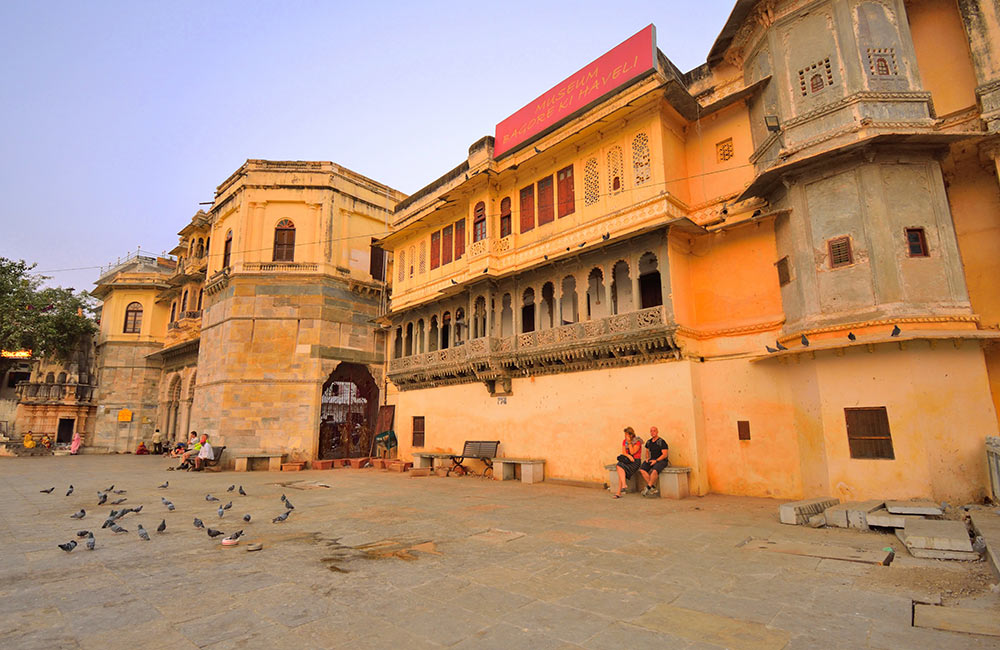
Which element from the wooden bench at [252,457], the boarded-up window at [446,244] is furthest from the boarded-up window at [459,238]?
the wooden bench at [252,457]

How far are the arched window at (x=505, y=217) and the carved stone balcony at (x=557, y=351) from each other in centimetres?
370

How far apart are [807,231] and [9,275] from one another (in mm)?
42662

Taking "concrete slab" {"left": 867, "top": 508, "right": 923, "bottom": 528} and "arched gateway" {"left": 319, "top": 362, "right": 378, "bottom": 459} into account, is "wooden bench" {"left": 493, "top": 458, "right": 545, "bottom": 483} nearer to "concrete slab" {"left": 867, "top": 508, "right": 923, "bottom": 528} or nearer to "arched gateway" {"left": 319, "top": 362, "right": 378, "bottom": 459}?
"concrete slab" {"left": 867, "top": 508, "right": 923, "bottom": 528}

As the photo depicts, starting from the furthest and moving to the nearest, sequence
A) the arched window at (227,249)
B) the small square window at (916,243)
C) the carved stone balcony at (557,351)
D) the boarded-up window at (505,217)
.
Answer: the arched window at (227,249) < the boarded-up window at (505,217) < the carved stone balcony at (557,351) < the small square window at (916,243)

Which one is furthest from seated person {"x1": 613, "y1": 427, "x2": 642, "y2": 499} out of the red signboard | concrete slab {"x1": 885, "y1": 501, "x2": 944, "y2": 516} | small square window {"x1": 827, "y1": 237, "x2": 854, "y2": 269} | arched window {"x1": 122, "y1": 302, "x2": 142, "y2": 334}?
arched window {"x1": 122, "y1": 302, "x2": 142, "y2": 334}

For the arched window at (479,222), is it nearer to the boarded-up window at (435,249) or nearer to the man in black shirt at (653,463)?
the boarded-up window at (435,249)

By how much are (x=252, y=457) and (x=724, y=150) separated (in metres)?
20.4

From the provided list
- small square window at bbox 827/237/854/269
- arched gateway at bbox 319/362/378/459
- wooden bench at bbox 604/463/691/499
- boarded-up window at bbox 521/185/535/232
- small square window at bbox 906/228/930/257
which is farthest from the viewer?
arched gateway at bbox 319/362/378/459

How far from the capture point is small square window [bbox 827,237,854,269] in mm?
10109

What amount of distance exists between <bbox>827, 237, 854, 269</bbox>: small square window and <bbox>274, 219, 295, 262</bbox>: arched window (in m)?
21.7

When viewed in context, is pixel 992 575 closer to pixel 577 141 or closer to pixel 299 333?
pixel 577 141

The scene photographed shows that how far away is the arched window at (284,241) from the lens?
78.6 ft

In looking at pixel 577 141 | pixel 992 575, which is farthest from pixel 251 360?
pixel 992 575

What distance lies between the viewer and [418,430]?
20375 millimetres
